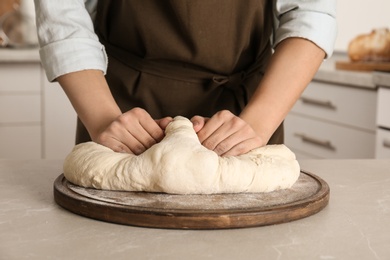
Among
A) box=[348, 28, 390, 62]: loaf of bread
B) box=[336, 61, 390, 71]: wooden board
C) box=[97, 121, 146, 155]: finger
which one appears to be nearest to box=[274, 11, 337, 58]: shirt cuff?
box=[97, 121, 146, 155]: finger

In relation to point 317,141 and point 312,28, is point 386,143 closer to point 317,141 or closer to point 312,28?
point 317,141

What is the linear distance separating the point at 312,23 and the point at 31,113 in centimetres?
191

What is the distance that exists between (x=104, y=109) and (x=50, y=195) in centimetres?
18

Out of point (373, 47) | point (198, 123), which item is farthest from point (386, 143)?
point (198, 123)

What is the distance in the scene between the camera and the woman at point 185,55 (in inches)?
40.6

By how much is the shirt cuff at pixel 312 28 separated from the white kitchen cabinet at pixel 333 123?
1088 mm

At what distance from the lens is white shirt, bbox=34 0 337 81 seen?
1042mm

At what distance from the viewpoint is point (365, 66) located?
2328 mm

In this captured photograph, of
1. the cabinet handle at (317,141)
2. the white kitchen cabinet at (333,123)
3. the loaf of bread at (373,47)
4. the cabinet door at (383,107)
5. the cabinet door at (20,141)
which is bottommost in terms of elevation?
the cabinet door at (20,141)

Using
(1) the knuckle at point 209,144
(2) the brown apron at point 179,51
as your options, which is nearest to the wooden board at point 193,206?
(1) the knuckle at point 209,144

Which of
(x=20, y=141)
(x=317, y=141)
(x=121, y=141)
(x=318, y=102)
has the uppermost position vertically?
(x=121, y=141)

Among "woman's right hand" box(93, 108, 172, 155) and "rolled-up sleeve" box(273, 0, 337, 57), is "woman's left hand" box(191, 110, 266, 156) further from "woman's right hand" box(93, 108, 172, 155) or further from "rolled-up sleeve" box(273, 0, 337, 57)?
"rolled-up sleeve" box(273, 0, 337, 57)

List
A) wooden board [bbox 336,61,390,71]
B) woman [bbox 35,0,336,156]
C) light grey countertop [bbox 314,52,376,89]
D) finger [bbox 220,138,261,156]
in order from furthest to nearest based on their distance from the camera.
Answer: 1. wooden board [bbox 336,61,390,71]
2. light grey countertop [bbox 314,52,376,89]
3. woman [bbox 35,0,336,156]
4. finger [bbox 220,138,261,156]

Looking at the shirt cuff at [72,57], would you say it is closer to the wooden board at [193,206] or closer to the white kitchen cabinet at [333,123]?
the wooden board at [193,206]
